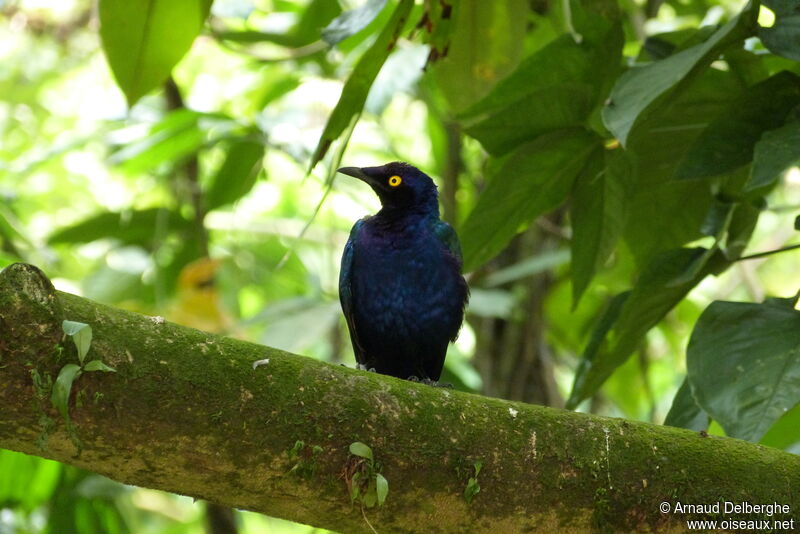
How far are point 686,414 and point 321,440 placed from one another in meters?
1.32

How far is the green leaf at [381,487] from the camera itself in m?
1.85

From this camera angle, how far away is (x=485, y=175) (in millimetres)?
3477

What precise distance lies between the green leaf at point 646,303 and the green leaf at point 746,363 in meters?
0.17

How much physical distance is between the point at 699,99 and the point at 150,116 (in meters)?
3.00

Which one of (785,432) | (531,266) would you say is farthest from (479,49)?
(785,432)

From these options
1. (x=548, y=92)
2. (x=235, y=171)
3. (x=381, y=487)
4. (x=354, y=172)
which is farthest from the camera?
(x=235, y=171)

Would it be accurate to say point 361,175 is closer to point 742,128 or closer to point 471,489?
point 742,128

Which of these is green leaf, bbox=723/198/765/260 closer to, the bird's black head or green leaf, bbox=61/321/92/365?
the bird's black head

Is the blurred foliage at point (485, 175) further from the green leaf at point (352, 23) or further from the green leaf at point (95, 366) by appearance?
the green leaf at point (95, 366)

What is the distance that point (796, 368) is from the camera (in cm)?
238

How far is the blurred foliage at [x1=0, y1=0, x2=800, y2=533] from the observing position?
2582mm

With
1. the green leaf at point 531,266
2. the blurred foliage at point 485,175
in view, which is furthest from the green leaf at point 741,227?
the green leaf at point 531,266

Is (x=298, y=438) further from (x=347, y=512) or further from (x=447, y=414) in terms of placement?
(x=447, y=414)

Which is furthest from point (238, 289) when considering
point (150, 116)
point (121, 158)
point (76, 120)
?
point (76, 120)
